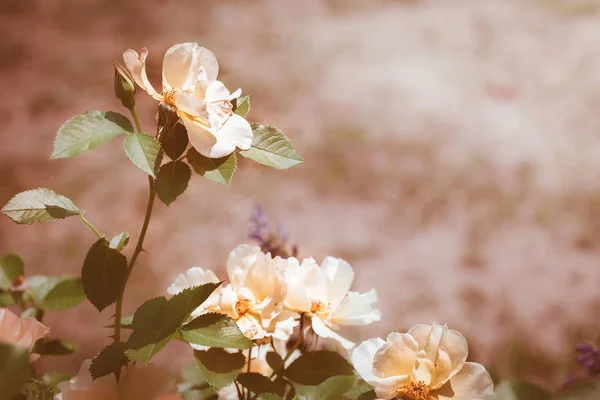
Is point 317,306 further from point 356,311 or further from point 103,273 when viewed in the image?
point 103,273

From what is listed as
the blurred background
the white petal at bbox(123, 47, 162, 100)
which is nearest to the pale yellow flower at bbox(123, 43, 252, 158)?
the white petal at bbox(123, 47, 162, 100)

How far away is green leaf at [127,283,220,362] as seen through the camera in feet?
1.10

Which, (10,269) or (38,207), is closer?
(38,207)

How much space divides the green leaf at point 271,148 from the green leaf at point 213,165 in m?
0.02

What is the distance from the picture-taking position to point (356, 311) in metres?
0.40

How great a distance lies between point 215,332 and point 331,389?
0.12 meters

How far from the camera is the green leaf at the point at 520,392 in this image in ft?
1.07

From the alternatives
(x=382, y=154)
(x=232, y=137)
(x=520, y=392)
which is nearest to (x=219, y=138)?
(x=232, y=137)

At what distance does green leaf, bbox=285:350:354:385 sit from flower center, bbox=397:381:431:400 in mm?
74

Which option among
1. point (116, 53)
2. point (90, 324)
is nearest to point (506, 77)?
point (116, 53)

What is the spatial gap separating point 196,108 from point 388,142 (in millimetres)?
1495

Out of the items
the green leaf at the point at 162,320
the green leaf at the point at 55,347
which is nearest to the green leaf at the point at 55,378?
the green leaf at the point at 55,347

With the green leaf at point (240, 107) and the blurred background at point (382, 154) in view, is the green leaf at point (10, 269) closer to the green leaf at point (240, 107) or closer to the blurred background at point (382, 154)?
the green leaf at point (240, 107)

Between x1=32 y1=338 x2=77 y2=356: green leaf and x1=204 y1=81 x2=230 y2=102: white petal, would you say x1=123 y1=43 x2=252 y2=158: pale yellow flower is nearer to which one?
x1=204 y1=81 x2=230 y2=102: white petal
